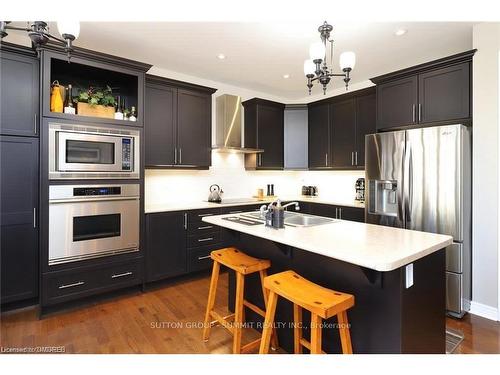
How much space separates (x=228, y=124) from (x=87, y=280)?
2702mm

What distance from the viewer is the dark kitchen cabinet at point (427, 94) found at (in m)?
2.70

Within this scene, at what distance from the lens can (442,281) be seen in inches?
69.7

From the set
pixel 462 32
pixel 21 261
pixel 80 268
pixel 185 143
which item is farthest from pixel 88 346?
pixel 462 32

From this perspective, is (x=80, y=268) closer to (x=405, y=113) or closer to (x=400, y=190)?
(x=400, y=190)

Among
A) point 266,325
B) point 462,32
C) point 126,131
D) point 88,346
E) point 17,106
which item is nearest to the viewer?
point 266,325

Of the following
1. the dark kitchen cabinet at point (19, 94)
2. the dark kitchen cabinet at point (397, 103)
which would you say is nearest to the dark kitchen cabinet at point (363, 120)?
the dark kitchen cabinet at point (397, 103)

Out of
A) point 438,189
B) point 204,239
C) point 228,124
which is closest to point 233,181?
point 228,124

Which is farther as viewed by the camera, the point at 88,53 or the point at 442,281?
the point at 88,53

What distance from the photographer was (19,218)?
8.33 feet

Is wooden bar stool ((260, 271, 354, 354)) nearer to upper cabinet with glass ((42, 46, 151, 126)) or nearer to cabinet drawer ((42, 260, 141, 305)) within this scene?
cabinet drawer ((42, 260, 141, 305))

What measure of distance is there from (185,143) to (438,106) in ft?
9.69

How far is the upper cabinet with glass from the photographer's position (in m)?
2.56

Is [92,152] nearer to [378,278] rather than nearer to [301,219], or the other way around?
[301,219]

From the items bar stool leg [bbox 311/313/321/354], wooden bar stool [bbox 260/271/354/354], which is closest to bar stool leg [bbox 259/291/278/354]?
wooden bar stool [bbox 260/271/354/354]
